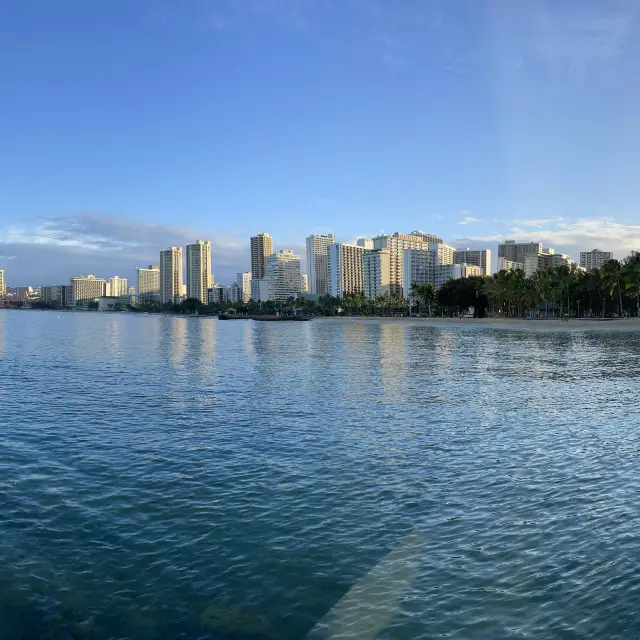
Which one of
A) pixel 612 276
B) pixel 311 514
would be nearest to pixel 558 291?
pixel 612 276

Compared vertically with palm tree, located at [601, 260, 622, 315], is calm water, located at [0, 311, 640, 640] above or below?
below

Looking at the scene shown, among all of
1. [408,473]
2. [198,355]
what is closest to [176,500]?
[408,473]

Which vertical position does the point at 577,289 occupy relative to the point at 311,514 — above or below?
above

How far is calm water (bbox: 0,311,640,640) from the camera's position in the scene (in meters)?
8.31

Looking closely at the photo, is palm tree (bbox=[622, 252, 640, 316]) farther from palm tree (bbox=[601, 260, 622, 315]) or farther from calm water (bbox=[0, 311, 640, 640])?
calm water (bbox=[0, 311, 640, 640])

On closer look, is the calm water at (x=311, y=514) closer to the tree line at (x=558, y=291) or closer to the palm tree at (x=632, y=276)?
the palm tree at (x=632, y=276)

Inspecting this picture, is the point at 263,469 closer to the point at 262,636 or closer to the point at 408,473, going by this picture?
the point at 408,473

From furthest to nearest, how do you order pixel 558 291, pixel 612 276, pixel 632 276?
pixel 558 291
pixel 612 276
pixel 632 276

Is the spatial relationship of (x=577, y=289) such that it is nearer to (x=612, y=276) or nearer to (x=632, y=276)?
(x=612, y=276)

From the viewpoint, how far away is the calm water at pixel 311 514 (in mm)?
8312

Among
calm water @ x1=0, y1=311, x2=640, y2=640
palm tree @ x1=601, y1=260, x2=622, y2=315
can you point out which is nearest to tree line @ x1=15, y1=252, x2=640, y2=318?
palm tree @ x1=601, y1=260, x2=622, y2=315

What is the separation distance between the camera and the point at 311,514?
39.7 feet

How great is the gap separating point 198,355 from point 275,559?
46650 mm

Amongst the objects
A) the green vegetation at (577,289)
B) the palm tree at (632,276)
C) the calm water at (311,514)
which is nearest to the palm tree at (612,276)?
the green vegetation at (577,289)
